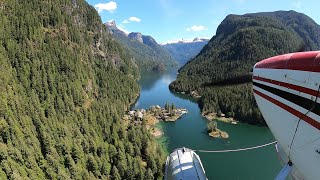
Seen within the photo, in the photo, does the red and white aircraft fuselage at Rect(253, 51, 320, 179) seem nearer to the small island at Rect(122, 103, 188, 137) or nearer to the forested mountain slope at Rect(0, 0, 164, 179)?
the forested mountain slope at Rect(0, 0, 164, 179)

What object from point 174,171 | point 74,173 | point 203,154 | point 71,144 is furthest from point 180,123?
point 174,171

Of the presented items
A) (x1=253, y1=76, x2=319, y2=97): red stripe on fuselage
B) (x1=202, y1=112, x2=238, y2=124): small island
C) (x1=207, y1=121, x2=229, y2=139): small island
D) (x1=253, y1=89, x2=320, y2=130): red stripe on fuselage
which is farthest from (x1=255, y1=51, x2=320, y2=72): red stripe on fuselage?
(x1=202, y1=112, x2=238, y2=124): small island

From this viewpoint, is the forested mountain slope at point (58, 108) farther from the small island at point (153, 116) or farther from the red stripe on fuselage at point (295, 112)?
the red stripe on fuselage at point (295, 112)

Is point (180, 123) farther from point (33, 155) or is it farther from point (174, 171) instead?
point (174, 171)

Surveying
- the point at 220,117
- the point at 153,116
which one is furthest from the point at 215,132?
the point at 153,116

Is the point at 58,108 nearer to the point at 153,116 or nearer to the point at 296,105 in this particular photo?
the point at 153,116

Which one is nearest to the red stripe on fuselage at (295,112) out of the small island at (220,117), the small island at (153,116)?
the small island at (153,116)
